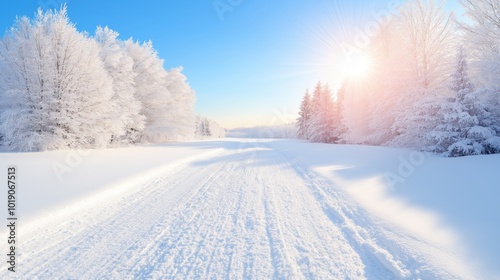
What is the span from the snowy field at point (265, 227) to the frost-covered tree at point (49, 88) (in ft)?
25.7

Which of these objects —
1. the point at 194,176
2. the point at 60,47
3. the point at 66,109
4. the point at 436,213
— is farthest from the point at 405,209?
the point at 60,47

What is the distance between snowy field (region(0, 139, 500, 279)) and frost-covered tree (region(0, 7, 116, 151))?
7.83 meters

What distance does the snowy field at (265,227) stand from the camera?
2623mm

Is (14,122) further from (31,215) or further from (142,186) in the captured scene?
(31,215)

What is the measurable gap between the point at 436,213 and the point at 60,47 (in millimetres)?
18625

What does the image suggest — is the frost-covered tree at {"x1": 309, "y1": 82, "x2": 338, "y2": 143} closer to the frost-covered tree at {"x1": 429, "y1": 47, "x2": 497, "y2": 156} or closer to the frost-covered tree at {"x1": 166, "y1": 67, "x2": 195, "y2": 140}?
the frost-covered tree at {"x1": 166, "y1": 67, "x2": 195, "y2": 140}

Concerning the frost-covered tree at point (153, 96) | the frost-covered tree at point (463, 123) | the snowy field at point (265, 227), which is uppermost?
the frost-covered tree at point (153, 96)

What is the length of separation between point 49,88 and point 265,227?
15252mm

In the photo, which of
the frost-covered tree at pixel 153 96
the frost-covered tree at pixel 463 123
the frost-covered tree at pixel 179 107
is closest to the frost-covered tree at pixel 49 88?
the frost-covered tree at pixel 153 96

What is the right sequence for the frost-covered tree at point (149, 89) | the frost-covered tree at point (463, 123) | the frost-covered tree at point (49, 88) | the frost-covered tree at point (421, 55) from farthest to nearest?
the frost-covered tree at point (149, 89) < the frost-covered tree at point (421, 55) < the frost-covered tree at point (49, 88) < the frost-covered tree at point (463, 123)

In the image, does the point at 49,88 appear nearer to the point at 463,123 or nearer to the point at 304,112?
the point at 463,123

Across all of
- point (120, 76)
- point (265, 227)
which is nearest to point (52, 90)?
point (120, 76)

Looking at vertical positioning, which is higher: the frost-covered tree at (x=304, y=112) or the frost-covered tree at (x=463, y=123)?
the frost-covered tree at (x=304, y=112)

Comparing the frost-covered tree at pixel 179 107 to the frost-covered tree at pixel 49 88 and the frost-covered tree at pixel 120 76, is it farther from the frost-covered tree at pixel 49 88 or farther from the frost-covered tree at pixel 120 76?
the frost-covered tree at pixel 49 88
